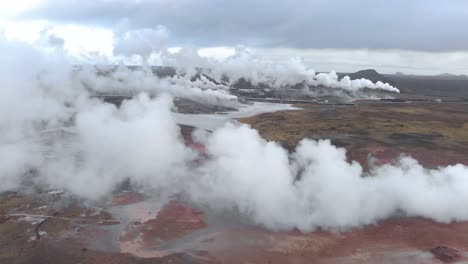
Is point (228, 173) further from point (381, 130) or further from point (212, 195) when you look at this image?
point (381, 130)

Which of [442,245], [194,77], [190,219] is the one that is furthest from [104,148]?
[194,77]

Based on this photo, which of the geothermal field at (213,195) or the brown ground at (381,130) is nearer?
the geothermal field at (213,195)

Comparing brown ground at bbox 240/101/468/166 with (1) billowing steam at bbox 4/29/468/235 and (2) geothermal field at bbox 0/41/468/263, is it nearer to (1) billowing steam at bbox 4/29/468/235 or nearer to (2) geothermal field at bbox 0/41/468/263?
(2) geothermal field at bbox 0/41/468/263

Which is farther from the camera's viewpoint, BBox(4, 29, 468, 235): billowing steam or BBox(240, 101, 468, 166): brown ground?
BBox(240, 101, 468, 166): brown ground

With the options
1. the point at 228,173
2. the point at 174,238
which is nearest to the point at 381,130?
the point at 228,173

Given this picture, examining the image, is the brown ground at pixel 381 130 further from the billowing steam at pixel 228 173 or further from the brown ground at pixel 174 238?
the brown ground at pixel 174 238

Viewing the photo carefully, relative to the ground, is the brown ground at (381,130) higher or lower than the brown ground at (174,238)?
higher

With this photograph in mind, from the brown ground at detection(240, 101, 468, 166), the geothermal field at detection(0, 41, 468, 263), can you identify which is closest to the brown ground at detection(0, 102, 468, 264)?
the geothermal field at detection(0, 41, 468, 263)

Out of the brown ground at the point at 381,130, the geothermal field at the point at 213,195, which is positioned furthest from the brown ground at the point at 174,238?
the brown ground at the point at 381,130
